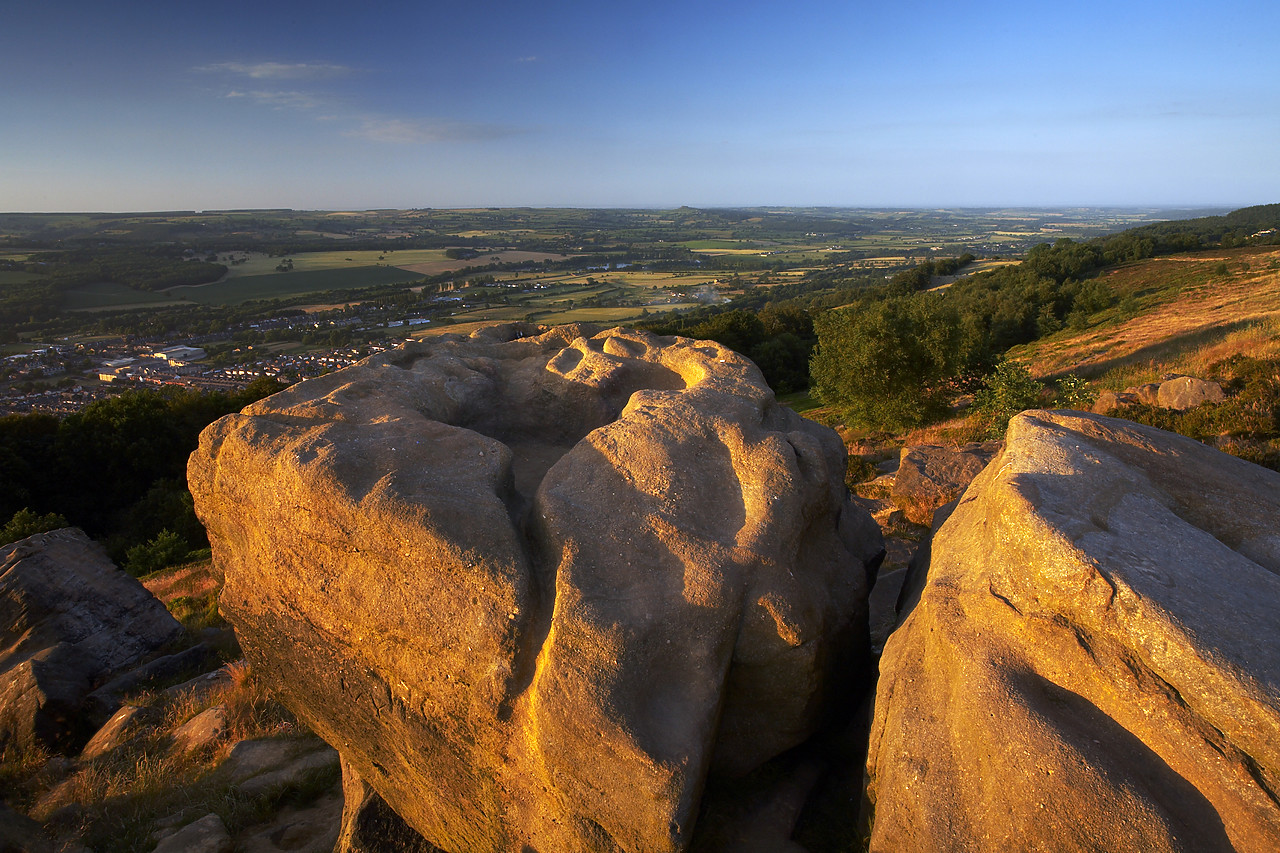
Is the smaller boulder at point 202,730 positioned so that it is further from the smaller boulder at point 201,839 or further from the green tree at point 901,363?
the green tree at point 901,363

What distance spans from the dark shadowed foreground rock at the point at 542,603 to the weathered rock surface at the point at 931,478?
26.8 ft

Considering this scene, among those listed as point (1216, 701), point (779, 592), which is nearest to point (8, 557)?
point (779, 592)

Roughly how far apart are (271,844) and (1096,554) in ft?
32.8

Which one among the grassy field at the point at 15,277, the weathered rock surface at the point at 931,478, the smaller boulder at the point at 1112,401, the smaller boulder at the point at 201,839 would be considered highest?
the grassy field at the point at 15,277

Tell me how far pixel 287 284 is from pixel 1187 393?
113 m

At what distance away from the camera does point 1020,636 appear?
5.29 metres

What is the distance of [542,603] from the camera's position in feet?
18.9

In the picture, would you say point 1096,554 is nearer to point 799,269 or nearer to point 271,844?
point 271,844

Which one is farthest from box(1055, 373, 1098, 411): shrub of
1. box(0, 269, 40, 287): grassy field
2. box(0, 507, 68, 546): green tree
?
box(0, 269, 40, 287): grassy field

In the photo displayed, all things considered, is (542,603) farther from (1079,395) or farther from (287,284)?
(287,284)

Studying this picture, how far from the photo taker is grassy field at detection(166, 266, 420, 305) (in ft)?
289

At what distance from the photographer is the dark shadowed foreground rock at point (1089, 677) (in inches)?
165

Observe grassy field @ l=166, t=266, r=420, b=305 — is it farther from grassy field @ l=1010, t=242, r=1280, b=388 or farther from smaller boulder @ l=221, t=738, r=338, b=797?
smaller boulder @ l=221, t=738, r=338, b=797

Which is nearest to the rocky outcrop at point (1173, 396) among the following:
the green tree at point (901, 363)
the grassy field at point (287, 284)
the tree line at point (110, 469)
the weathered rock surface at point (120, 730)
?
the green tree at point (901, 363)
